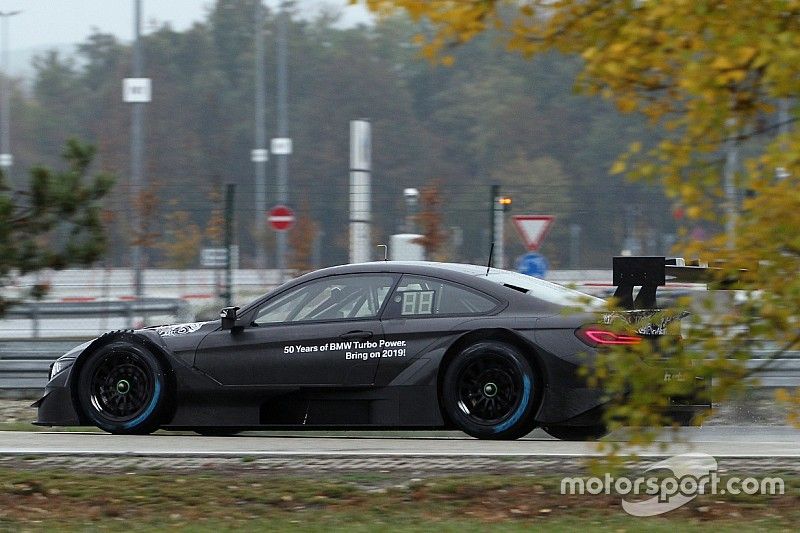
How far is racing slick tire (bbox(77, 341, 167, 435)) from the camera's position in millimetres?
9883

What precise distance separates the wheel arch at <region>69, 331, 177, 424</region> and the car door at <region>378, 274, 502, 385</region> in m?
1.49

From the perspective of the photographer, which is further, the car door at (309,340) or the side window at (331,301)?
the side window at (331,301)

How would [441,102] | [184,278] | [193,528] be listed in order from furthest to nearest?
1. [441,102]
2. [184,278]
3. [193,528]

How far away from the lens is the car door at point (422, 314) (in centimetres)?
952

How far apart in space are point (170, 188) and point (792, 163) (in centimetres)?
1563

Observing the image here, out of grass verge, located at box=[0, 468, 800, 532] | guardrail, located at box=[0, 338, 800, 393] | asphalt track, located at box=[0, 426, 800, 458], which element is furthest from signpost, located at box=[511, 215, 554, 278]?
grass verge, located at box=[0, 468, 800, 532]

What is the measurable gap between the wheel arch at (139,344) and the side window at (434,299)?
1.59 metres

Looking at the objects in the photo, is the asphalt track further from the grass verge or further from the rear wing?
the rear wing

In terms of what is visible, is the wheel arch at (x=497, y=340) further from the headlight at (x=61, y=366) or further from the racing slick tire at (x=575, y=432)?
the headlight at (x=61, y=366)

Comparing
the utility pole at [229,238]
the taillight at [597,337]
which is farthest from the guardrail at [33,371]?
the taillight at [597,337]

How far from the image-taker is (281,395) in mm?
9711

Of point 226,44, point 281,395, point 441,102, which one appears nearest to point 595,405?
point 281,395

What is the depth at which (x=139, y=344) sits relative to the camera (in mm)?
9977

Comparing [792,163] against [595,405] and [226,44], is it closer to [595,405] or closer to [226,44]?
[595,405]
